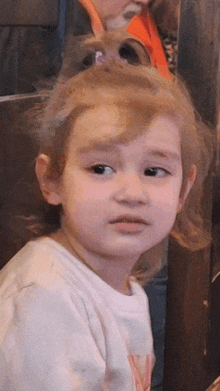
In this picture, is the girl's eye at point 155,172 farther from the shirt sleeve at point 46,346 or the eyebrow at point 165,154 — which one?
the shirt sleeve at point 46,346

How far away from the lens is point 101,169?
529 mm

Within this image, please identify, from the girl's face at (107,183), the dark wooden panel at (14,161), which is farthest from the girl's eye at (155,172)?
the dark wooden panel at (14,161)

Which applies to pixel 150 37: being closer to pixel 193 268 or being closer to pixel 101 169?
pixel 101 169

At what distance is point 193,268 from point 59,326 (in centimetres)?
22

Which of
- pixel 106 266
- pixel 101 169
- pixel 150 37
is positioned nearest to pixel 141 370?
pixel 106 266

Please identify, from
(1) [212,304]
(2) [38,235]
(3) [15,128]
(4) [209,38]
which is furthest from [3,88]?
(1) [212,304]

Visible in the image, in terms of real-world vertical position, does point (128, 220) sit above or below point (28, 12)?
below

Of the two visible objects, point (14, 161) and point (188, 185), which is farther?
point (188, 185)

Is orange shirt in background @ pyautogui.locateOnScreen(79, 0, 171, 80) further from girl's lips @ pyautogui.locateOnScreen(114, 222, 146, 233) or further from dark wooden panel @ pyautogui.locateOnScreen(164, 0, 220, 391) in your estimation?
girl's lips @ pyautogui.locateOnScreen(114, 222, 146, 233)

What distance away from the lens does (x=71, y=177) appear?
530mm

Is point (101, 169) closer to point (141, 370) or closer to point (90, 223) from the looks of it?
point (90, 223)

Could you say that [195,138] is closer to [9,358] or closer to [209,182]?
[209,182]

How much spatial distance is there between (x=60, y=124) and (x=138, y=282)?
0.20 m

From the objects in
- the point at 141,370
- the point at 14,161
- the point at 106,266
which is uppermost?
the point at 14,161
